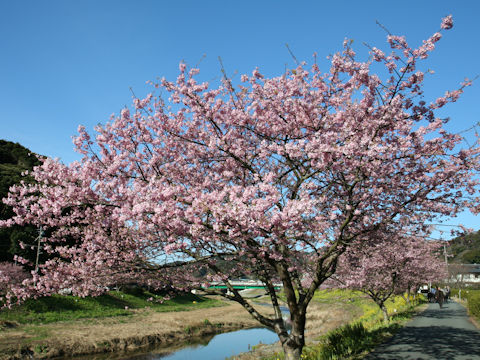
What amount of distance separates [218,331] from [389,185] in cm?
2650

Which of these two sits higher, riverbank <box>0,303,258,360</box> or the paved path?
the paved path

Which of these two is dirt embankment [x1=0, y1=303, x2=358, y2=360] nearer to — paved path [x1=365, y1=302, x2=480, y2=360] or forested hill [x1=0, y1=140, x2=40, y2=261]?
paved path [x1=365, y1=302, x2=480, y2=360]

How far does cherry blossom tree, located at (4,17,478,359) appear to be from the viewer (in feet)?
22.8

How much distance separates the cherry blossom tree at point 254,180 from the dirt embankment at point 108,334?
1244 centimetres

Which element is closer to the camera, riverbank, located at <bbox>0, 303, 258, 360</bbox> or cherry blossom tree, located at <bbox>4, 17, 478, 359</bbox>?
cherry blossom tree, located at <bbox>4, 17, 478, 359</bbox>

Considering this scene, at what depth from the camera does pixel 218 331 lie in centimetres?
3030

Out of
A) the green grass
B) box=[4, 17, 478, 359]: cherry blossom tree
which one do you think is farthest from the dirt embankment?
box=[4, 17, 478, 359]: cherry blossom tree

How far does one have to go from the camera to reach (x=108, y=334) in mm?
22750

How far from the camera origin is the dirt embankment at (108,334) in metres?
18.5

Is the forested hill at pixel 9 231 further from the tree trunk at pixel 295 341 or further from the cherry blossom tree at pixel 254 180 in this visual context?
the tree trunk at pixel 295 341

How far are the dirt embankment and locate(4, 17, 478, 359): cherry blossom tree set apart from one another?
490 inches

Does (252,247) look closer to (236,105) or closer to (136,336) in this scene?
(236,105)

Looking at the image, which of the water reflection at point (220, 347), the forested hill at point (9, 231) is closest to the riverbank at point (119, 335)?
the water reflection at point (220, 347)

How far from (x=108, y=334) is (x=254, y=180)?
64.5 feet
